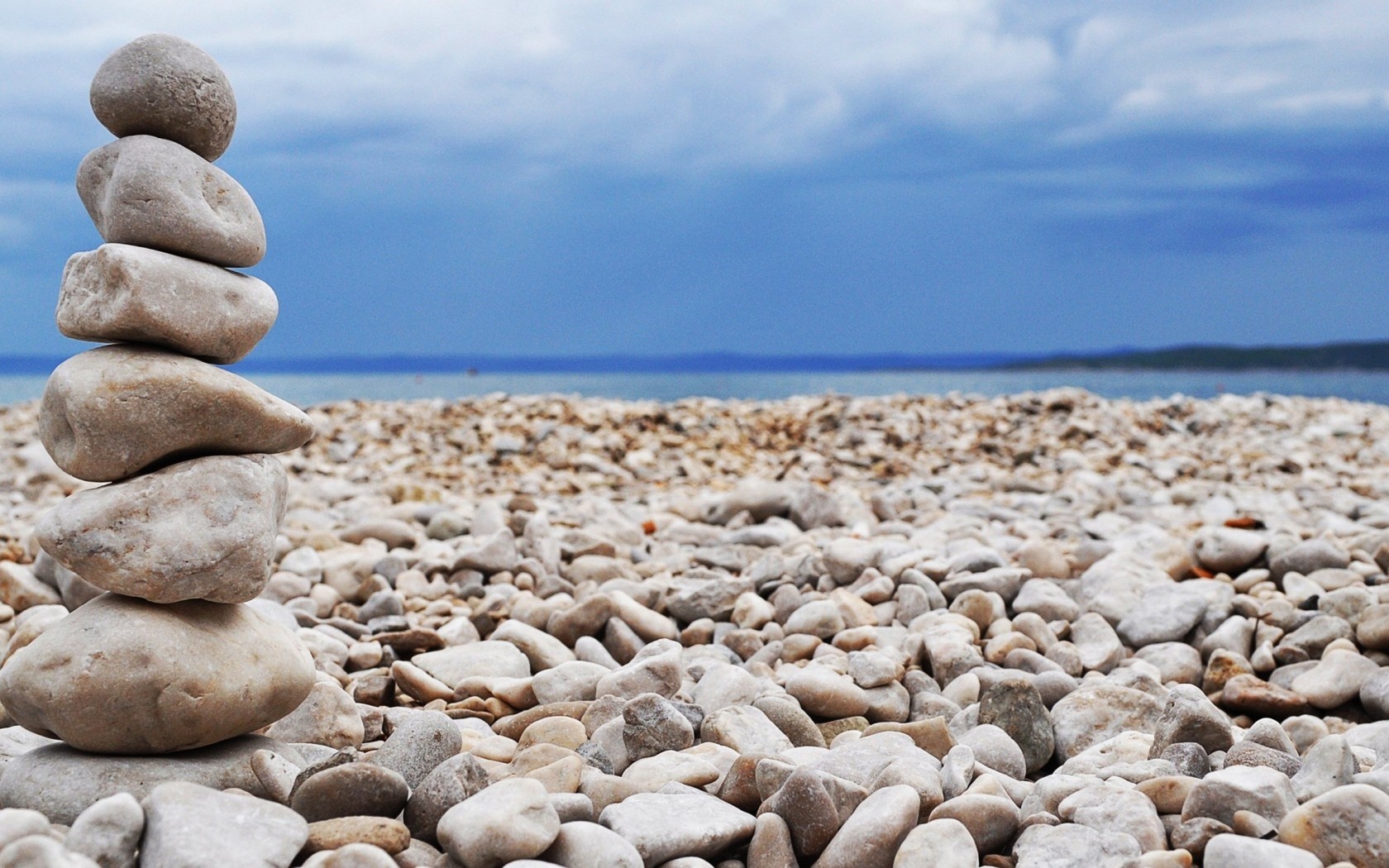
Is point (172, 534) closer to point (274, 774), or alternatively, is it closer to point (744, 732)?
point (274, 774)

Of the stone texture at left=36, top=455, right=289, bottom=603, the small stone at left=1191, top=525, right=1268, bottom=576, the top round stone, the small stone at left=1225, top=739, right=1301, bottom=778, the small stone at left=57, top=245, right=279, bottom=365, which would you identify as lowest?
the small stone at left=1225, top=739, right=1301, bottom=778

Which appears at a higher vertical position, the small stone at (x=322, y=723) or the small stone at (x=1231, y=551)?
the small stone at (x=1231, y=551)

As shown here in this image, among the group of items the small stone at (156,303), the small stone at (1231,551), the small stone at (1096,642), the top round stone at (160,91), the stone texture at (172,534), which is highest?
the top round stone at (160,91)

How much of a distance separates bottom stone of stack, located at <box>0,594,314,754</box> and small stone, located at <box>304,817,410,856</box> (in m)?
0.55

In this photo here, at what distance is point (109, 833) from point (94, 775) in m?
0.51

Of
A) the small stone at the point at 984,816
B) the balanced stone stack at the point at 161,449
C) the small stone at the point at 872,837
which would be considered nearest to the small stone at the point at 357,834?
the balanced stone stack at the point at 161,449

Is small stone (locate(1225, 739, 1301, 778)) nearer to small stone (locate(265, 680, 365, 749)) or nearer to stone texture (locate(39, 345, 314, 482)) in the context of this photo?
small stone (locate(265, 680, 365, 749))

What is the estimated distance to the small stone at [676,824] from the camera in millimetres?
2523

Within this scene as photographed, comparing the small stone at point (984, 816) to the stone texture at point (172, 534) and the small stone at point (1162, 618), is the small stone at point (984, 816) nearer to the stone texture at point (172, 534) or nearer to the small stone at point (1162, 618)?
the stone texture at point (172, 534)

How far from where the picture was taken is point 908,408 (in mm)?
13898

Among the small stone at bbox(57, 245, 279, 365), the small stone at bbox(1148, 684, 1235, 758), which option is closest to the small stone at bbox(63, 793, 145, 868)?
the small stone at bbox(57, 245, 279, 365)

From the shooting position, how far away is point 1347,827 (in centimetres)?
238

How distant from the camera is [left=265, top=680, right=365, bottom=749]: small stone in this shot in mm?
3303

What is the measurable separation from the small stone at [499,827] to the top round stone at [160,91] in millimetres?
2032
